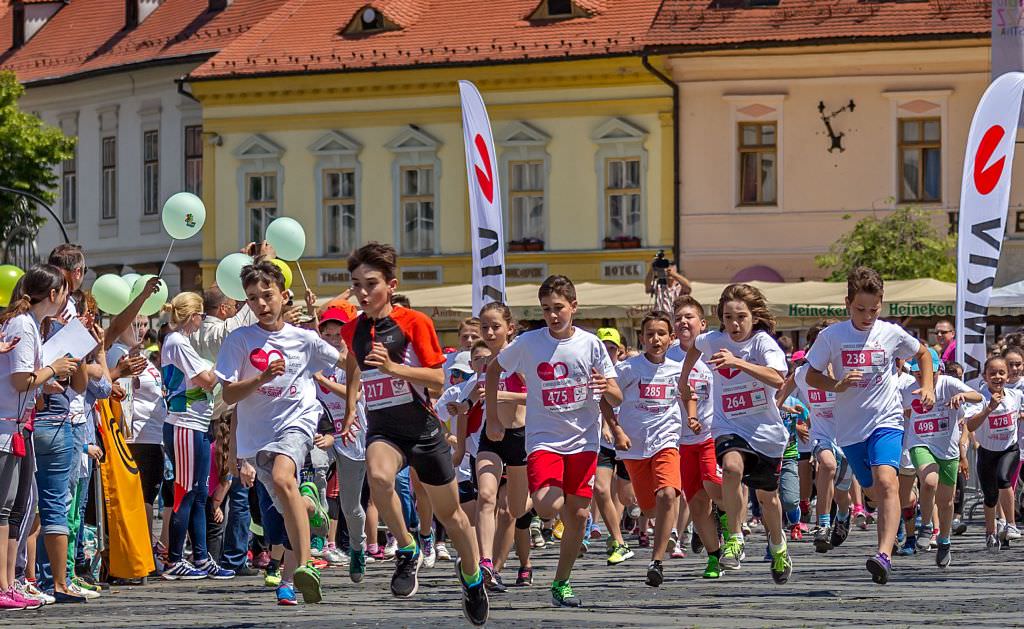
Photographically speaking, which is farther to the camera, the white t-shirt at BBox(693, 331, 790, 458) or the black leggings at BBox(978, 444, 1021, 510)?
the black leggings at BBox(978, 444, 1021, 510)

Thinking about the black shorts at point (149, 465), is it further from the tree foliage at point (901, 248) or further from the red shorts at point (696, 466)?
the tree foliage at point (901, 248)

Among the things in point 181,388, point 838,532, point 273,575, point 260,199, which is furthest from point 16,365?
point 260,199

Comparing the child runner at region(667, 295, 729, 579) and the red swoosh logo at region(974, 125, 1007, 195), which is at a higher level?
the red swoosh logo at region(974, 125, 1007, 195)

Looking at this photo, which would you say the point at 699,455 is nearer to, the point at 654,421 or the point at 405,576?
the point at 654,421

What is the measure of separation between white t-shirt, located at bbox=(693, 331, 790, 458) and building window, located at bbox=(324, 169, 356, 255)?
30.8 meters

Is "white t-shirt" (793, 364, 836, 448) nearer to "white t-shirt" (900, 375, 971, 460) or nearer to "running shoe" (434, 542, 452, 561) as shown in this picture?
"white t-shirt" (900, 375, 971, 460)

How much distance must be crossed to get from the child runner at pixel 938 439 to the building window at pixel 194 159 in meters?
32.1

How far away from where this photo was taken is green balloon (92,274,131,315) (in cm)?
1454

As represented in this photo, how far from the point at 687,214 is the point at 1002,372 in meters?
23.9

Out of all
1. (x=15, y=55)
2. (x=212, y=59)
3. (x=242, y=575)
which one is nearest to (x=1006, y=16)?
(x=242, y=575)

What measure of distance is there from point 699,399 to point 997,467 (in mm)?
3571

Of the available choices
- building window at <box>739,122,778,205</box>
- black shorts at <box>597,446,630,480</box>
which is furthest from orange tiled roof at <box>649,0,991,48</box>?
black shorts at <box>597,446,630,480</box>

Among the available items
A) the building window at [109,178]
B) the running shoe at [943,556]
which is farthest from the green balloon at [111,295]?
the building window at [109,178]

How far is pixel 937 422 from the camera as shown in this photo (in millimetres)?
15820
